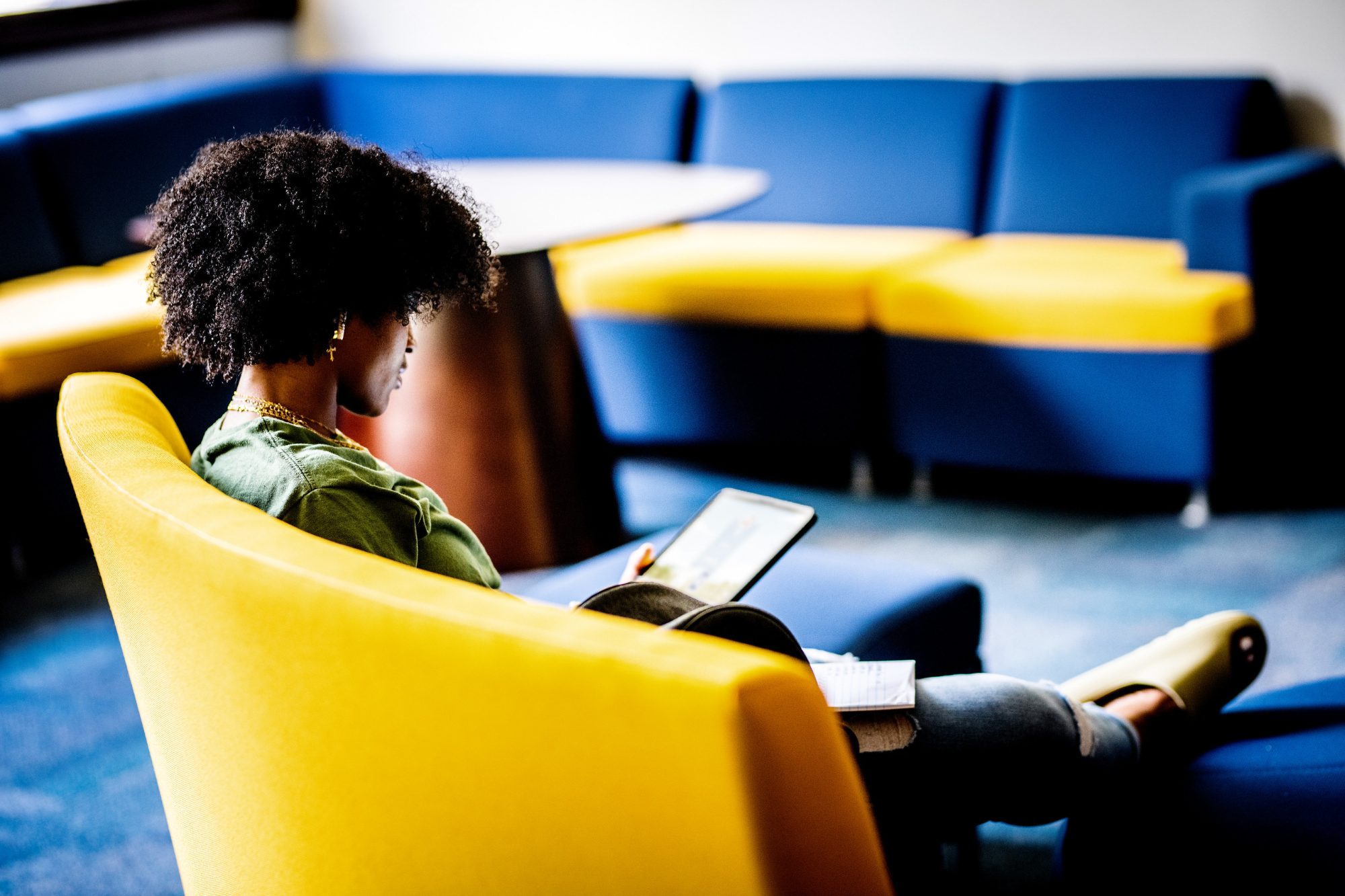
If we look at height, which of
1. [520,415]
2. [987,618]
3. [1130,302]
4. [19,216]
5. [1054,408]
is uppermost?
[19,216]

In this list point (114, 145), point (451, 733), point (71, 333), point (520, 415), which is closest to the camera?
point (451, 733)

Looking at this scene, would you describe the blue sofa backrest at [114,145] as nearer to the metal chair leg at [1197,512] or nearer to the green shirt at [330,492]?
the metal chair leg at [1197,512]

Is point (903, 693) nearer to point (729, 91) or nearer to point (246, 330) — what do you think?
point (246, 330)

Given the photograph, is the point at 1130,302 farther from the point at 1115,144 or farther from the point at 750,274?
the point at 750,274

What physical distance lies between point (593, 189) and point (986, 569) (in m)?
1.24

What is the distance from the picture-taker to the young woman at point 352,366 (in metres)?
1.34

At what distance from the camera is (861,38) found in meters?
4.22

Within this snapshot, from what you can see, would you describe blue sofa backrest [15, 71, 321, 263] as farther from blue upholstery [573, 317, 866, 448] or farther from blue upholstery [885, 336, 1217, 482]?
blue upholstery [885, 336, 1217, 482]

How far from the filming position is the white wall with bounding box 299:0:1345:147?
356cm

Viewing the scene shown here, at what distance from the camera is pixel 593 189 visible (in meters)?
3.30

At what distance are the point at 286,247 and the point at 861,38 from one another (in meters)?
3.16

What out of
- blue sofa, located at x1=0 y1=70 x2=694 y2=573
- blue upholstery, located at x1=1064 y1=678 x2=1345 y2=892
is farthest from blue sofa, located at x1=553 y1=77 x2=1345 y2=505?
blue upholstery, located at x1=1064 y1=678 x2=1345 y2=892

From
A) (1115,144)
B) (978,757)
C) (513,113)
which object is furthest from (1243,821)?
(513,113)

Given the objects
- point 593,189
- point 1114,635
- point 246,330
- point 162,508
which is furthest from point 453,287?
point 593,189
